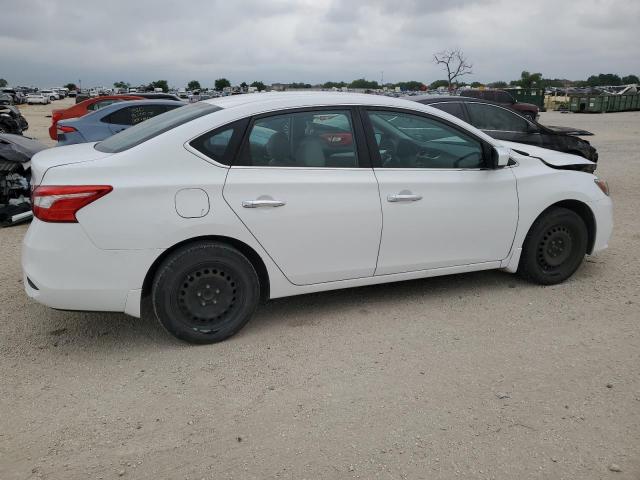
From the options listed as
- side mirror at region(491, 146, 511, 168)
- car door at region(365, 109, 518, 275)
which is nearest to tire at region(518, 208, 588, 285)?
car door at region(365, 109, 518, 275)

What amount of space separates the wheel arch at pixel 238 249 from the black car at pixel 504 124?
16.8ft

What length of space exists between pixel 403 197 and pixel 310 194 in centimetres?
73

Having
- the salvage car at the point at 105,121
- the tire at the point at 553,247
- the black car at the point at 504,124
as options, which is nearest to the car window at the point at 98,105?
the salvage car at the point at 105,121

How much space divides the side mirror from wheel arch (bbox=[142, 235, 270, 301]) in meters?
2.02

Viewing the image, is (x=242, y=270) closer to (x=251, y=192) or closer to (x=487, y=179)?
(x=251, y=192)

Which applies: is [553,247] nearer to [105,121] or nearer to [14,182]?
[14,182]

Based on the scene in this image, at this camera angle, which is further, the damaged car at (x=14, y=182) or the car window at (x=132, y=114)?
the car window at (x=132, y=114)

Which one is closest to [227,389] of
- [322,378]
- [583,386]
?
[322,378]

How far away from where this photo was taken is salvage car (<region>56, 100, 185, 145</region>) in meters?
10.3

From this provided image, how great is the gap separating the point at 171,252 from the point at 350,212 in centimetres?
126

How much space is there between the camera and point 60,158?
3779 mm

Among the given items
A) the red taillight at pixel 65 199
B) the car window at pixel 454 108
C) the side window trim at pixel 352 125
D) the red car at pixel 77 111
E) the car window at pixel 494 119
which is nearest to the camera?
the red taillight at pixel 65 199

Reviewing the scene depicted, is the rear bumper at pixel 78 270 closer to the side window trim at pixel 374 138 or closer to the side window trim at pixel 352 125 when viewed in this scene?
the side window trim at pixel 352 125

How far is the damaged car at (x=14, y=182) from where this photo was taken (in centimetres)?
738
